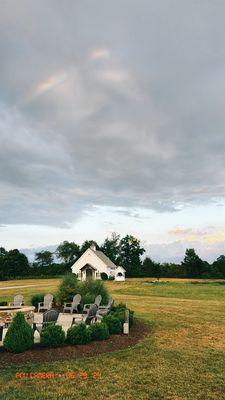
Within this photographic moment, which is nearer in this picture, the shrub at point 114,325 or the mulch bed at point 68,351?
the mulch bed at point 68,351

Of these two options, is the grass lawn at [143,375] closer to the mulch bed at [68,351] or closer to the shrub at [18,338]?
the mulch bed at [68,351]

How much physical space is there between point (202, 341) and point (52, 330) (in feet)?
17.7

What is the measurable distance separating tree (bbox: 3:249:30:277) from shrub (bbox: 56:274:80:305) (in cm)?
6319

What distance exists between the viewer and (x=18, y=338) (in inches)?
399

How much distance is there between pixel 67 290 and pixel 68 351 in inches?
409

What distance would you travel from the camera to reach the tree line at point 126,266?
72.1 metres

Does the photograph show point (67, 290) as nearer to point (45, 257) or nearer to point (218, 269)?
point (218, 269)

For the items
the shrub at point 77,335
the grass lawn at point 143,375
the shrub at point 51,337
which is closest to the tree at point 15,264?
the shrub at point 77,335

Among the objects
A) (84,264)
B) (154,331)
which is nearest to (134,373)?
(154,331)

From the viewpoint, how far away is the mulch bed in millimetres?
9727

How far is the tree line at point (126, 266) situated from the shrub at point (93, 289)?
48.4 metres

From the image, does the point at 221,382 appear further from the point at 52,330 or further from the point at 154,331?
the point at 154,331

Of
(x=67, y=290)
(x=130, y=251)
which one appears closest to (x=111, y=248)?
(x=130, y=251)

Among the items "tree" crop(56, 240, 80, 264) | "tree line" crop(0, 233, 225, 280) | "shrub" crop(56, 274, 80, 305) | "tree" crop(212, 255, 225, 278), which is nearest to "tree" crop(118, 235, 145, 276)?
"tree line" crop(0, 233, 225, 280)
